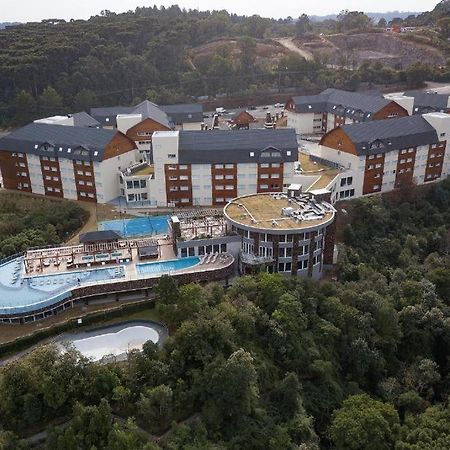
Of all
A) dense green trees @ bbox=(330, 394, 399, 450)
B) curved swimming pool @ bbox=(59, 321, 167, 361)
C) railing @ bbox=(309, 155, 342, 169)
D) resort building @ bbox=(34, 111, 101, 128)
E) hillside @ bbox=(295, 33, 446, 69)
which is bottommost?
dense green trees @ bbox=(330, 394, 399, 450)

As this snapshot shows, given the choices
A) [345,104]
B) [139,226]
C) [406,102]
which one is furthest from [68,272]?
[406,102]

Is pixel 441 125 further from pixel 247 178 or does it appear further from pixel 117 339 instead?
pixel 117 339

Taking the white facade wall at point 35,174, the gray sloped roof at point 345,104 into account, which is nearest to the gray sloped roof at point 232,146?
the white facade wall at point 35,174

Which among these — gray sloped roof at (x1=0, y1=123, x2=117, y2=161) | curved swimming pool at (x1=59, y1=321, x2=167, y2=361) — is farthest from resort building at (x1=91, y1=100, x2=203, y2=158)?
curved swimming pool at (x1=59, y1=321, x2=167, y2=361)

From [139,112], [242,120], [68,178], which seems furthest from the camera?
[242,120]

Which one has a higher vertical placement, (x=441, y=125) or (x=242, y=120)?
(x=441, y=125)

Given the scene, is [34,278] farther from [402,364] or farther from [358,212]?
[358,212]

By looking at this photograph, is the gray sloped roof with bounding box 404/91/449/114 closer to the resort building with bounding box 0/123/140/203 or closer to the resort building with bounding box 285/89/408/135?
the resort building with bounding box 285/89/408/135
